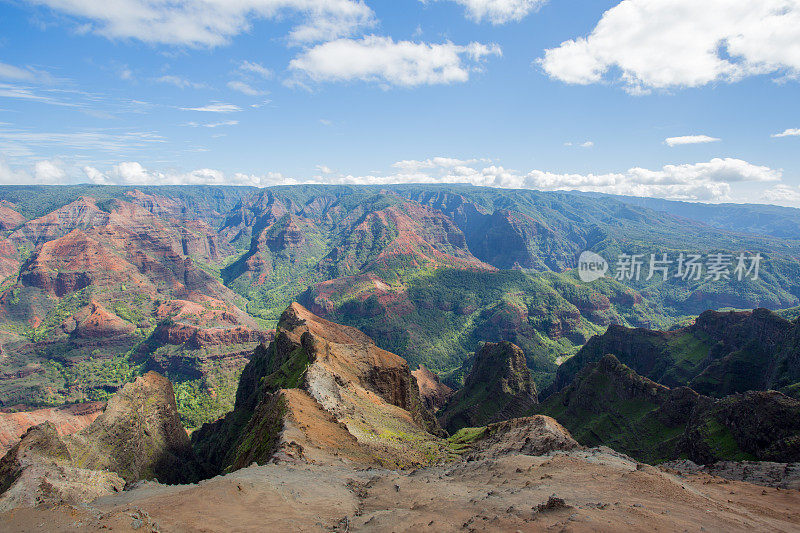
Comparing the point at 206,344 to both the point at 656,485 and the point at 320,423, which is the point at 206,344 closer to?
the point at 320,423

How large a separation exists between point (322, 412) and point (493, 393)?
7359 centimetres

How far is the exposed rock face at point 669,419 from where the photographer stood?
4878 centimetres

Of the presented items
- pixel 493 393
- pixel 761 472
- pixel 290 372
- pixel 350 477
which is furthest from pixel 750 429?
pixel 290 372

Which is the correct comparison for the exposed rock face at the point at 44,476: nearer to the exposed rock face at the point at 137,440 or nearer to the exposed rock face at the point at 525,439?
the exposed rock face at the point at 137,440

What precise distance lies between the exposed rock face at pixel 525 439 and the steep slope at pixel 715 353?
6245 cm

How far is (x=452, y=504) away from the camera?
1073 inches

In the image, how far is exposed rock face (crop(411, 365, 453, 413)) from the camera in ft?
443

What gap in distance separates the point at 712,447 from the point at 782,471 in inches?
1061

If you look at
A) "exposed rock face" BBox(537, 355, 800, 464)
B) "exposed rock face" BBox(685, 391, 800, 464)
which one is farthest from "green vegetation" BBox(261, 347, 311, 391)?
"exposed rock face" BBox(537, 355, 800, 464)

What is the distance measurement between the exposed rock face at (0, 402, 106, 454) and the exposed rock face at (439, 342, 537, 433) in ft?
318

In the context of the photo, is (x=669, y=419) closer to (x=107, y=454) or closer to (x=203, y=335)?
(x=107, y=454)

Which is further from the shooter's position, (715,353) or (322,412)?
(715,353)

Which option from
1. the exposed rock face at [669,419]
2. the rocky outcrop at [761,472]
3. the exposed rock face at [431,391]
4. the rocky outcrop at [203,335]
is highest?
the rocky outcrop at [761,472]

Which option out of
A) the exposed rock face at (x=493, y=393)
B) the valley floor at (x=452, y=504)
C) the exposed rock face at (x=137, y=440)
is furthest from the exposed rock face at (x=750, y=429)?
the exposed rock face at (x=137, y=440)
